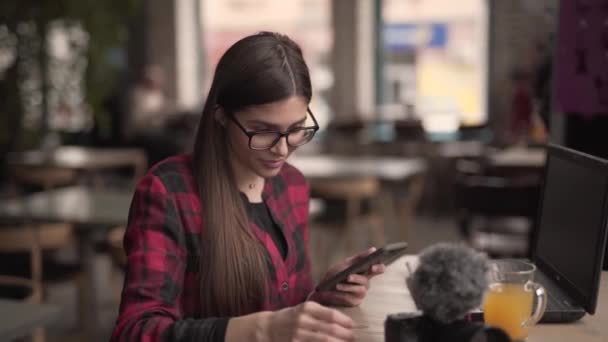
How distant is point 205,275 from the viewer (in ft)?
4.96

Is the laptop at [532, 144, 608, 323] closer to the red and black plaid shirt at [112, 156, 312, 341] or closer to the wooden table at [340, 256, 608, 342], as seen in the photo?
the wooden table at [340, 256, 608, 342]

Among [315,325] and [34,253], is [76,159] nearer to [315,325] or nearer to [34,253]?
[34,253]

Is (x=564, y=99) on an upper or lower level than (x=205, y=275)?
upper

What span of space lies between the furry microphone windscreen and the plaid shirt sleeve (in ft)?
1.29

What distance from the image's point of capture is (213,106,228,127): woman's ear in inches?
60.9

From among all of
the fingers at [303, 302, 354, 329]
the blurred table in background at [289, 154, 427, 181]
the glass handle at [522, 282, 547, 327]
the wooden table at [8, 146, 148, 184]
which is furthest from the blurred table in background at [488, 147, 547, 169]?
the fingers at [303, 302, 354, 329]

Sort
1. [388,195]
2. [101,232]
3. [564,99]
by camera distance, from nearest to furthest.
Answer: [564,99]
[101,232]
[388,195]

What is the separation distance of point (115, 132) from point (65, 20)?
2550 mm

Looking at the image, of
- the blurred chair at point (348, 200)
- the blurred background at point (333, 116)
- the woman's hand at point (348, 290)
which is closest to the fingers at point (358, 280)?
the woman's hand at point (348, 290)

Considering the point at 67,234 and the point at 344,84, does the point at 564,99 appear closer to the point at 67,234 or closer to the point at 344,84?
the point at 67,234

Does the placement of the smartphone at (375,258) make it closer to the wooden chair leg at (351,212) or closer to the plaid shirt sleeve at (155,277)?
the plaid shirt sleeve at (155,277)

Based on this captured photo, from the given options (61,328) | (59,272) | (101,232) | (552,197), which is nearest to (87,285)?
(59,272)

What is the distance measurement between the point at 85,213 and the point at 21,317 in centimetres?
160

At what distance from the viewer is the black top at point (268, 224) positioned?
166 centimetres
